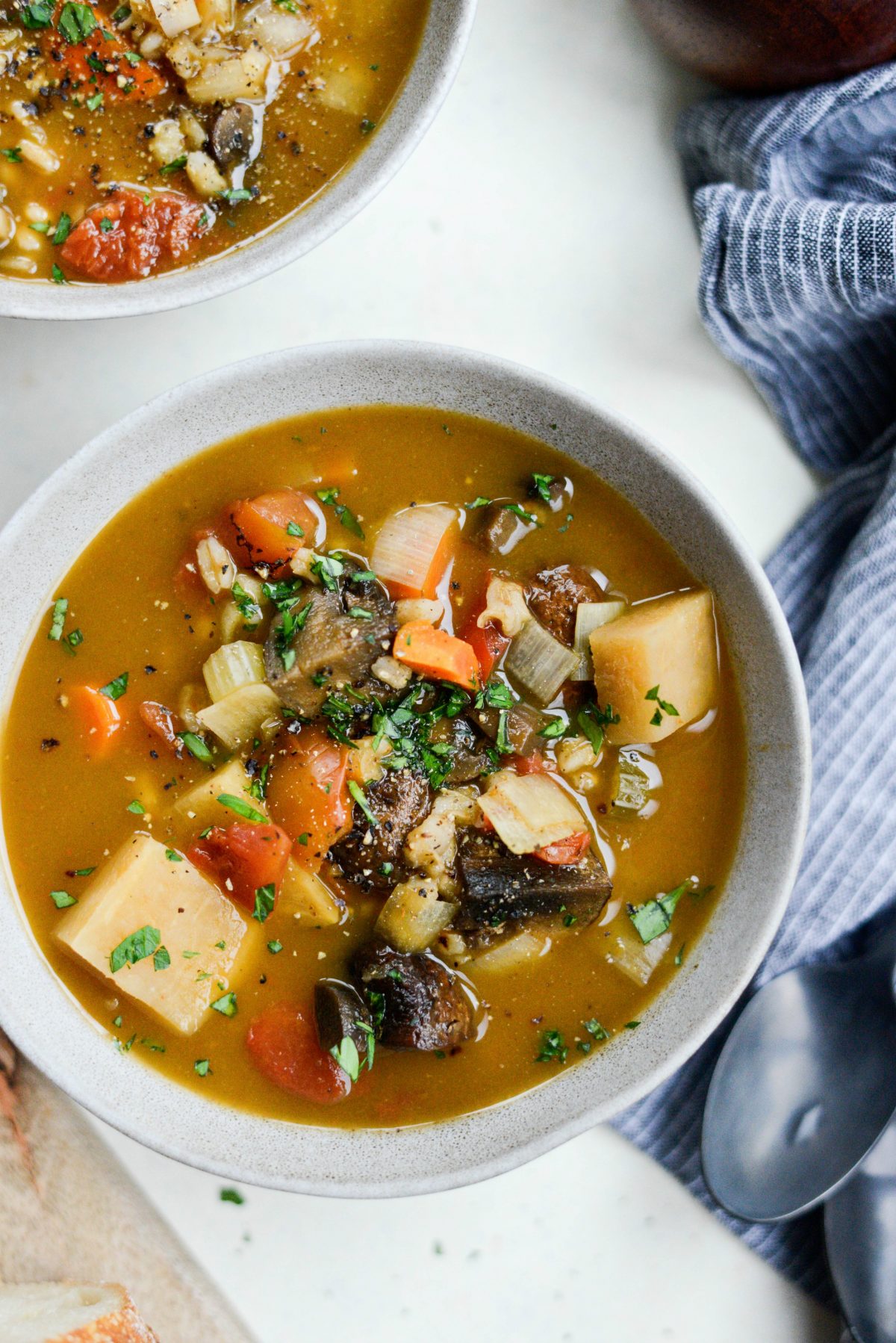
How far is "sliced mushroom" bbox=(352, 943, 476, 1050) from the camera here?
2.88 m

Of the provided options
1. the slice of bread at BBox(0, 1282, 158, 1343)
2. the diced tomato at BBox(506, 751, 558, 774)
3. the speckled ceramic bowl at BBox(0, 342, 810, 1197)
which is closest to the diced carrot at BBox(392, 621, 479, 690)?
the diced tomato at BBox(506, 751, 558, 774)

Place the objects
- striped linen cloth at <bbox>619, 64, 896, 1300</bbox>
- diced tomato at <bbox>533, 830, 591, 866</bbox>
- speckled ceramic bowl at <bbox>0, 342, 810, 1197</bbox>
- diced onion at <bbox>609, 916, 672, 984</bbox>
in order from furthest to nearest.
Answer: striped linen cloth at <bbox>619, 64, 896, 1300</bbox> → diced onion at <bbox>609, 916, 672, 984</bbox> → diced tomato at <bbox>533, 830, 591, 866</bbox> → speckled ceramic bowl at <bbox>0, 342, 810, 1197</bbox>

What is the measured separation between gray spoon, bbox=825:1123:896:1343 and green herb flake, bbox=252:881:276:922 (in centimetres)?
206

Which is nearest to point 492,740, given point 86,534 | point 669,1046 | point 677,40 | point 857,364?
point 669,1046

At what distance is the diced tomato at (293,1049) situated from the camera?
9.84 feet

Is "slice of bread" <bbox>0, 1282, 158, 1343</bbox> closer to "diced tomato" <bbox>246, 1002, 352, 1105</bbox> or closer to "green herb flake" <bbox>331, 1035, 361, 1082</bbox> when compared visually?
"diced tomato" <bbox>246, 1002, 352, 1105</bbox>

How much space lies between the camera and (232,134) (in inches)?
117

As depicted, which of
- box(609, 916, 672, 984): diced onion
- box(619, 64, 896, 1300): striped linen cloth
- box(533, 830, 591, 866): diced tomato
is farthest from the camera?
box(619, 64, 896, 1300): striped linen cloth

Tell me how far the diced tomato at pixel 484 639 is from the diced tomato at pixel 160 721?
80 cm

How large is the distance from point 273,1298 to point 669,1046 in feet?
5.07

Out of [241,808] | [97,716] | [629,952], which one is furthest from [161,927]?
[629,952]

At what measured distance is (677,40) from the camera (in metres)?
3.25

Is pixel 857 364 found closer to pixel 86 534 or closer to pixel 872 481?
pixel 872 481

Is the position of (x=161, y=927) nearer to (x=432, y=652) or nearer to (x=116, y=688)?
(x=116, y=688)
